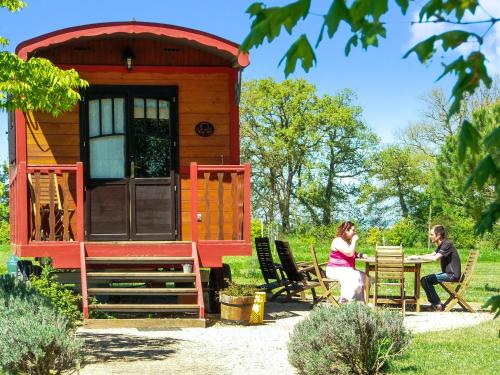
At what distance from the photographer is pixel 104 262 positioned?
38.0 feet

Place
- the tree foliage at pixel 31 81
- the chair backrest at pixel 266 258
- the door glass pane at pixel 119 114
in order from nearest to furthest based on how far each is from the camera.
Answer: the tree foliage at pixel 31 81 < the door glass pane at pixel 119 114 < the chair backrest at pixel 266 258

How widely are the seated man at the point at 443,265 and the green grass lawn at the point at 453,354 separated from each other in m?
2.39

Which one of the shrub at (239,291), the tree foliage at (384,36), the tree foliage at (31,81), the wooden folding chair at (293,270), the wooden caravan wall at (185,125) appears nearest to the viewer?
the tree foliage at (384,36)

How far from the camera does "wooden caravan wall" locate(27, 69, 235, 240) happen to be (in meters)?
12.5

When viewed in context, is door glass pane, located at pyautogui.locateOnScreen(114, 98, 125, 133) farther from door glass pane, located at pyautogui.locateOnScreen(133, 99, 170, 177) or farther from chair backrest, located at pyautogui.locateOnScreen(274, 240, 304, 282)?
chair backrest, located at pyautogui.locateOnScreen(274, 240, 304, 282)

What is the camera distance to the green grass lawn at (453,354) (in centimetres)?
729

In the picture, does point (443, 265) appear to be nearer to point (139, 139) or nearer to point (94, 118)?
point (139, 139)

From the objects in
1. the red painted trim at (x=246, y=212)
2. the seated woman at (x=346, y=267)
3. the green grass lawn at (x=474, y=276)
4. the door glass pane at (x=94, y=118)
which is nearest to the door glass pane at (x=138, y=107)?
the door glass pane at (x=94, y=118)

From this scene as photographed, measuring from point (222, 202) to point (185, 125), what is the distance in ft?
5.02

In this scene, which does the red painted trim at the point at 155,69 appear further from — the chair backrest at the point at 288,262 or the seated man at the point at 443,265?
the seated man at the point at 443,265

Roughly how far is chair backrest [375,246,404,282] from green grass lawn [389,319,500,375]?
198 cm

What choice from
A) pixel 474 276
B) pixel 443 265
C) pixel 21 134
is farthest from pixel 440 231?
pixel 474 276

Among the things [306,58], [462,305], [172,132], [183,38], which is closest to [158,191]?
[172,132]

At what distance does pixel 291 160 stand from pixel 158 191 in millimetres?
35077
